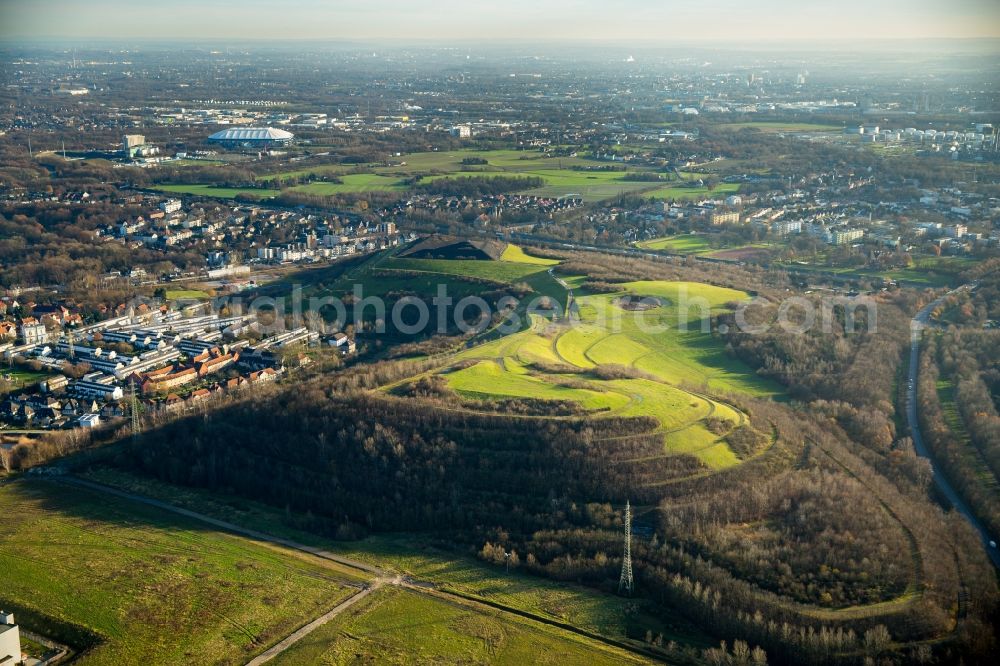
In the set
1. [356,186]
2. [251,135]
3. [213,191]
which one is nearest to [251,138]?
[251,135]

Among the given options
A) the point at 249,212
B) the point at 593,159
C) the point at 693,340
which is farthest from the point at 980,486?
the point at 593,159

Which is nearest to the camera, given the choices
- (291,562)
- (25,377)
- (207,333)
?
(291,562)

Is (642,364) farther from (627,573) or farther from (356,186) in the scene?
(356,186)

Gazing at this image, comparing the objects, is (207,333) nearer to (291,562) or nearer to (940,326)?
(291,562)

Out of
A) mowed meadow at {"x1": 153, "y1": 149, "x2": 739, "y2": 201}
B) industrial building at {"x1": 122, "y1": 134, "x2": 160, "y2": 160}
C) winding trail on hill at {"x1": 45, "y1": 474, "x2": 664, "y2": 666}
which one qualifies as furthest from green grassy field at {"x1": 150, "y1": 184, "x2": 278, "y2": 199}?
winding trail on hill at {"x1": 45, "y1": 474, "x2": 664, "y2": 666}

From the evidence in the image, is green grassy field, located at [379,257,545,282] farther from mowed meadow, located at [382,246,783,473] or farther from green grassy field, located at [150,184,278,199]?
green grassy field, located at [150,184,278,199]
